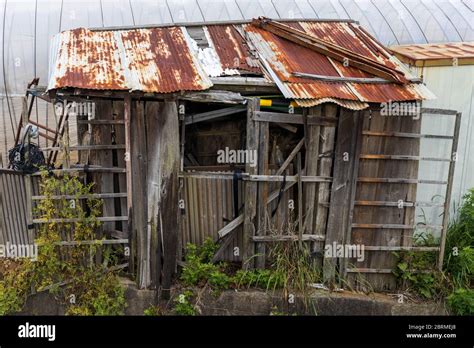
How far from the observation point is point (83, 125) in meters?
5.95

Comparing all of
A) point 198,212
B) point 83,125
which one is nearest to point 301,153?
point 198,212

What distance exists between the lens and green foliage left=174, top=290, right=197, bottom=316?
5.60 meters

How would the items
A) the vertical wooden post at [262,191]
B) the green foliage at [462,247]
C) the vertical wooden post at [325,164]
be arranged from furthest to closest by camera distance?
the green foliage at [462,247]
the vertical wooden post at [325,164]
the vertical wooden post at [262,191]

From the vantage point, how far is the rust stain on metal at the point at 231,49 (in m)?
5.70

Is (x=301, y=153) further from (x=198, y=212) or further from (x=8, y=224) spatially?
(x=8, y=224)

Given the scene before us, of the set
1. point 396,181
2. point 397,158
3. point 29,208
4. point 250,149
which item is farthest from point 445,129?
point 29,208

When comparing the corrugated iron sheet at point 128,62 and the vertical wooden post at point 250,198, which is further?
the vertical wooden post at point 250,198

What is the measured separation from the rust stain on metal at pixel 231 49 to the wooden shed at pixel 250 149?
0.10 ft

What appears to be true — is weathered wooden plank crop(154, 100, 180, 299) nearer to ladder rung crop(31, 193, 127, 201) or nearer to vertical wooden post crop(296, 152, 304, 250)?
ladder rung crop(31, 193, 127, 201)

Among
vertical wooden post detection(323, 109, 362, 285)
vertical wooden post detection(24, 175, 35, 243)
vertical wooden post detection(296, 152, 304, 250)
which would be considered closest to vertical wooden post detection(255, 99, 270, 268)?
vertical wooden post detection(296, 152, 304, 250)

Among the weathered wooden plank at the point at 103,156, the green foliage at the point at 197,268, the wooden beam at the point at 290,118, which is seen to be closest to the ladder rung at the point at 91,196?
the weathered wooden plank at the point at 103,156

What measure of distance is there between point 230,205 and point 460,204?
144 inches

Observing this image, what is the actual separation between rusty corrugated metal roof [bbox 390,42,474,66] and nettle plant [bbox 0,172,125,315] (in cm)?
505

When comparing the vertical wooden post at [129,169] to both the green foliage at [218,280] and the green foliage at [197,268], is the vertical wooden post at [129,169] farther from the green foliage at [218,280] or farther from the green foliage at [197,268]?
the green foliage at [218,280]
